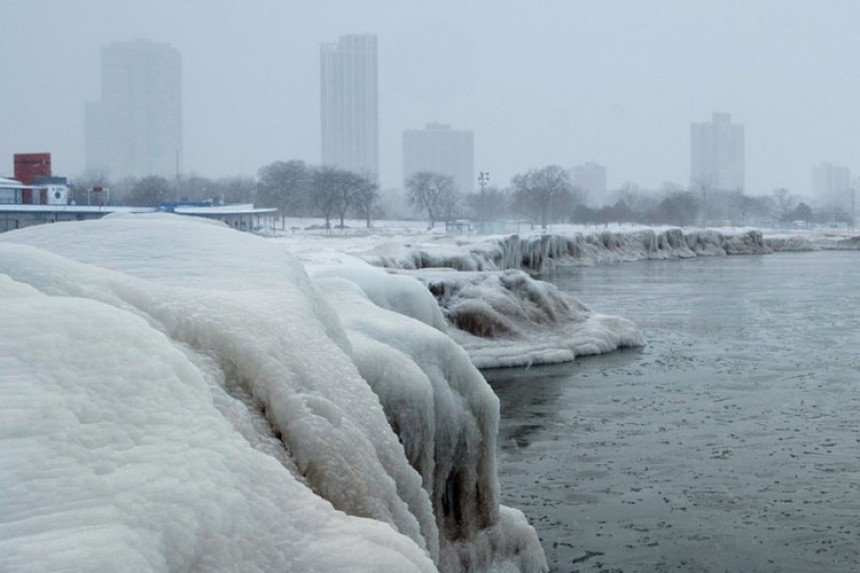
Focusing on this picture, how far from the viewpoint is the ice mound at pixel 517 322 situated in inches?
787

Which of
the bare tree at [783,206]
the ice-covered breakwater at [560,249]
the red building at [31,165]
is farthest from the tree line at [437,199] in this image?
the ice-covered breakwater at [560,249]

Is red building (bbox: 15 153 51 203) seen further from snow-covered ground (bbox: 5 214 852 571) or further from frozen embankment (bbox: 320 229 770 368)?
snow-covered ground (bbox: 5 214 852 571)

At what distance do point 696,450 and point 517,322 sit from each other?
10016 millimetres

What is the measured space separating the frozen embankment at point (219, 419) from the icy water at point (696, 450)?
1989mm

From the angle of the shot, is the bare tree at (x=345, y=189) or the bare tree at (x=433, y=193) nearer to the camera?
the bare tree at (x=345, y=189)

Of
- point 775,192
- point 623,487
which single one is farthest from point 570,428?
point 775,192

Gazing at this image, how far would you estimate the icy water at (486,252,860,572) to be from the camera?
893cm

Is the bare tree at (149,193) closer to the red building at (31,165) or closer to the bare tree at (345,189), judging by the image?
the bare tree at (345,189)

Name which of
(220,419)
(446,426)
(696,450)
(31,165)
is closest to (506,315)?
(696,450)

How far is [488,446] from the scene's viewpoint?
284 inches

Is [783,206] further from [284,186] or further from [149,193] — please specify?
[149,193]

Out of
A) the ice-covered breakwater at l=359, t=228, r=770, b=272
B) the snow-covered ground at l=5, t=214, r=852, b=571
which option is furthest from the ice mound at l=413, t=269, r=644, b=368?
the snow-covered ground at l=5, t=214, r=852, b=571

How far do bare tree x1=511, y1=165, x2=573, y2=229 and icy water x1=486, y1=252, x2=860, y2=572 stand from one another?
298 ft

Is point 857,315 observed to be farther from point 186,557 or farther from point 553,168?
point 553,168
